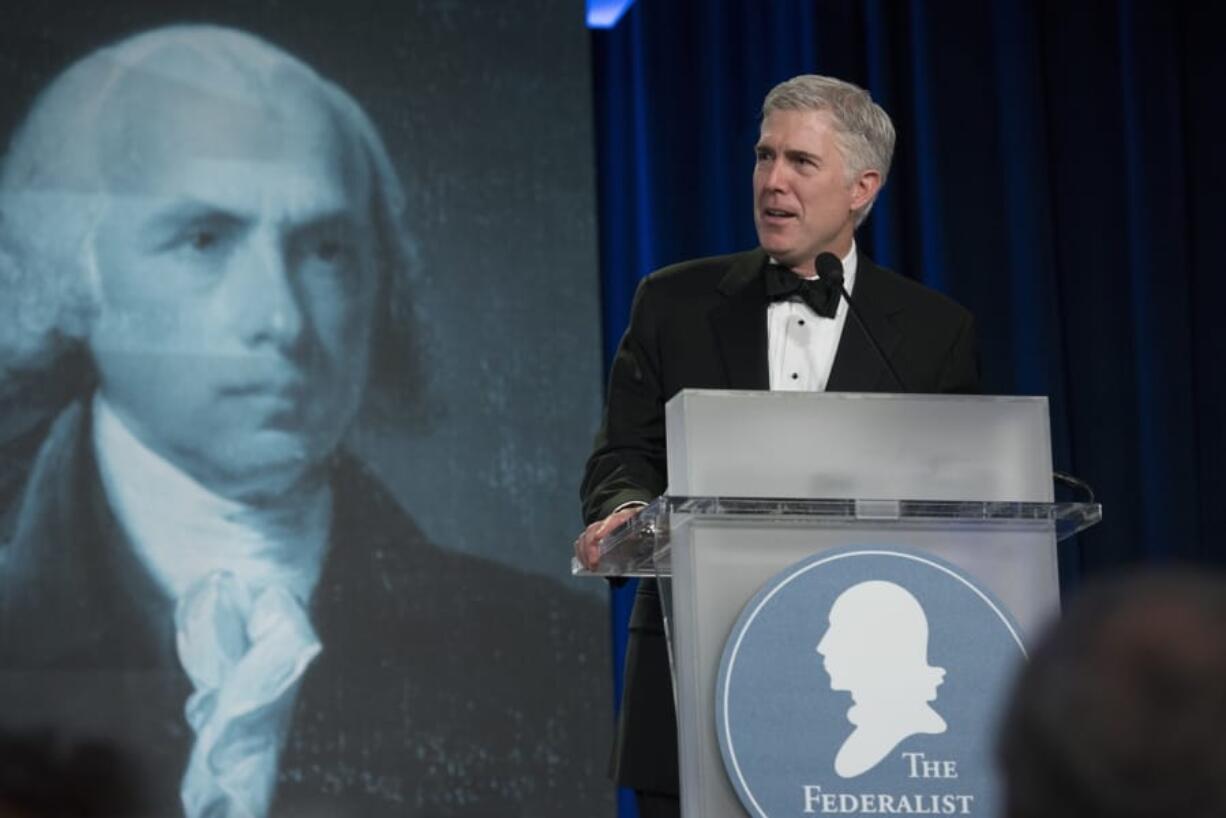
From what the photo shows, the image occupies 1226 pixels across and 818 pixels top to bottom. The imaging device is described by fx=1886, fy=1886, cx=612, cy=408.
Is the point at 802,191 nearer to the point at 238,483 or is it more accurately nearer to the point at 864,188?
the point at 864,188

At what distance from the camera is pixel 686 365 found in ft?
8.18

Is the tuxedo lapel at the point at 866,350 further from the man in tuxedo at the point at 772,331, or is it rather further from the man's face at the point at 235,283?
the man's face at the point at 235,283

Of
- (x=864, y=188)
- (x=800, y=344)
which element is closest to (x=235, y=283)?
(x=864, y=188)

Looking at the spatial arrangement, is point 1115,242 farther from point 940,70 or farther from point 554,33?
point 554,33

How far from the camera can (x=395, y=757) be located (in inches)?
152

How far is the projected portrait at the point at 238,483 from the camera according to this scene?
379cm

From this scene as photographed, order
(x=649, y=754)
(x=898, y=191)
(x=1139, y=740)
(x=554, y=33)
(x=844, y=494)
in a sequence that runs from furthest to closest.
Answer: (x=898, y=191) → (x=554, y=33) → (x=649, y=754) → (x=844, y=494) → (x=1139, y=740)

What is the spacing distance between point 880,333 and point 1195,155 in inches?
107

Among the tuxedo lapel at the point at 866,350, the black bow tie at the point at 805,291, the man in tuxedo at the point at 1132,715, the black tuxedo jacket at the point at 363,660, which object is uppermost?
the black bow tie at the point at 805,291

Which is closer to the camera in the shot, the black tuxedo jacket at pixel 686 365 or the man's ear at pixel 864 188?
the black tuxedo jacket at pixel 686 365

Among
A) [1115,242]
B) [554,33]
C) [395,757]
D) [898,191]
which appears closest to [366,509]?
A: [395,757]

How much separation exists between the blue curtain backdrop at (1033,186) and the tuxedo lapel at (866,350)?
79.3 inches

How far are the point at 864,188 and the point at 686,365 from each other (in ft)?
1.40

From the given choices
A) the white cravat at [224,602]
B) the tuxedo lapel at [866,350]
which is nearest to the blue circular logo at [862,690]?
the tuxedo lapel at [866,350]
